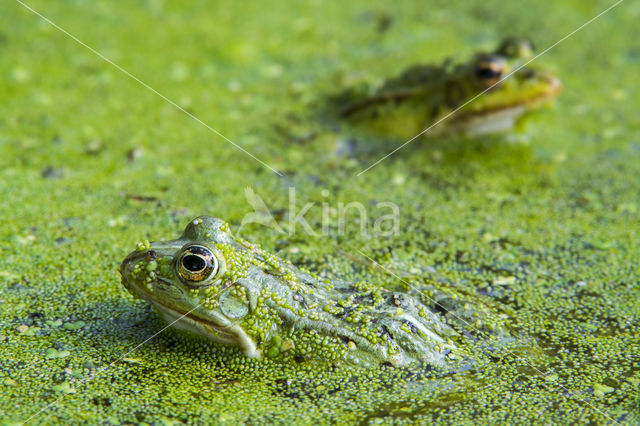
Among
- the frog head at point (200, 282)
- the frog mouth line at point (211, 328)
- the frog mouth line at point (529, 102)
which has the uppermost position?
the frog mouth line at point (529, 102)

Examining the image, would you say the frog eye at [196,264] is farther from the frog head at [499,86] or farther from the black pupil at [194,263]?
the frog head at [499,86]

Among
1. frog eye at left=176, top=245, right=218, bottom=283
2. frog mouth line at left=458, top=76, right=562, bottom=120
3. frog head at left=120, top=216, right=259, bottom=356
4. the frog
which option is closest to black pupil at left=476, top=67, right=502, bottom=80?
the frog

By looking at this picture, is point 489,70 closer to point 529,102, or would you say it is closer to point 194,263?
point 529,102

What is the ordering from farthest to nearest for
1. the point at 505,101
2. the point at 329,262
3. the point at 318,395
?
the point at 505,101, the point at 329,262, the point at 318,395

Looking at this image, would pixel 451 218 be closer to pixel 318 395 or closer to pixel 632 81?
pixel 318 395

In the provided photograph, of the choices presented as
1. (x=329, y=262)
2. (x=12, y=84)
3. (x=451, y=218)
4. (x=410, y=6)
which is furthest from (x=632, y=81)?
(x=12, y=84)

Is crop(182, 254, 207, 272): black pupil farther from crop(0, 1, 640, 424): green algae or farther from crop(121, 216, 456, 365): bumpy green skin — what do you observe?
crop(0, 1, 640, 424): green algae

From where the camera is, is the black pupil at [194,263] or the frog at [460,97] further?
the frog at [460,97]

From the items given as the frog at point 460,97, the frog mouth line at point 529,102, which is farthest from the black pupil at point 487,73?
the frog mouth line at point 529,102
